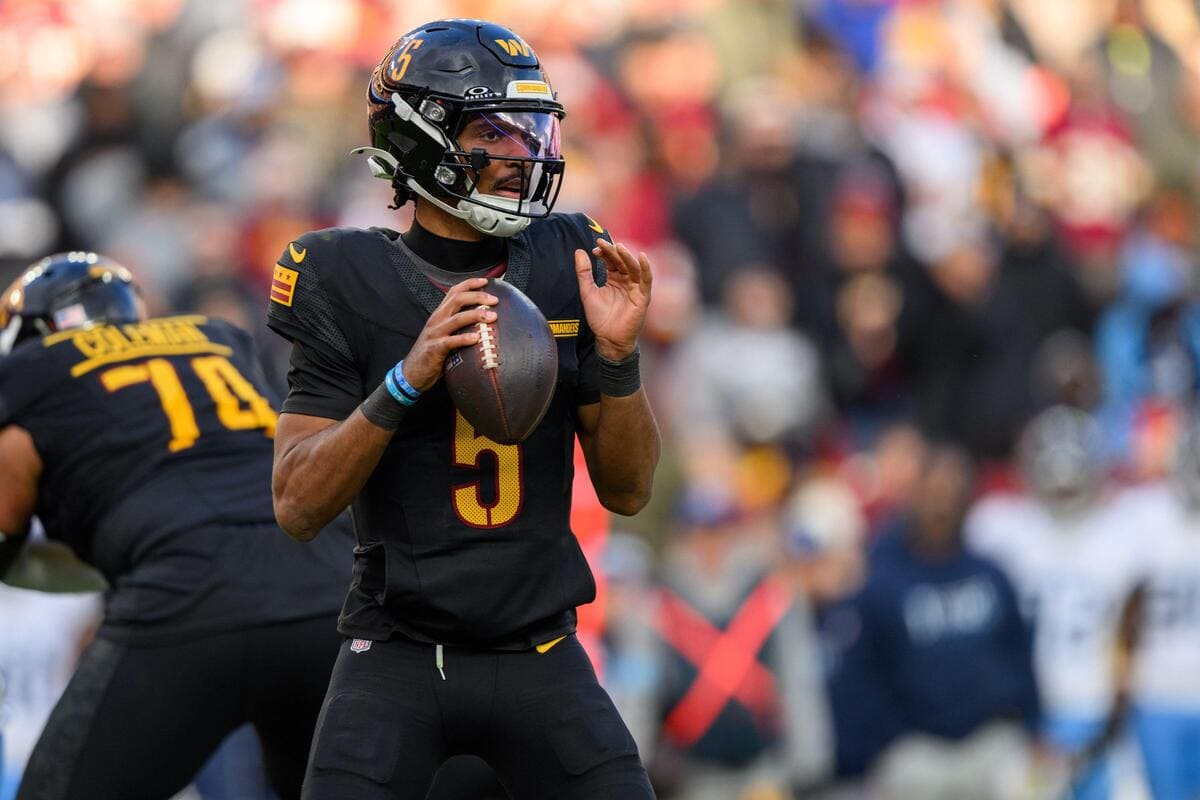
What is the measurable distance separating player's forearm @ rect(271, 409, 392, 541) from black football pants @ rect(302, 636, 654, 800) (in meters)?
0.31

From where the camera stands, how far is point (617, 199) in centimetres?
1139

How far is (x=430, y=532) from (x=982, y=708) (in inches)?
193

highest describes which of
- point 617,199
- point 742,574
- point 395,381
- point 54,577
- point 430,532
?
point 395,381

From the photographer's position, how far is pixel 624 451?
177 inches

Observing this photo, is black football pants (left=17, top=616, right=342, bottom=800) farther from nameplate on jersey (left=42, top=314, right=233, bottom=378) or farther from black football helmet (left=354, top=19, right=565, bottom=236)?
black football helmet (left=354, top=19, right=565, bottom=236)

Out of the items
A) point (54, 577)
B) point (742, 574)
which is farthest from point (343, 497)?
point (742, 574)

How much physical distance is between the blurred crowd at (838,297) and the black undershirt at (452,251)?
4.51 metres

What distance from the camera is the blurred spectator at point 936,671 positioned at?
873 centimetres

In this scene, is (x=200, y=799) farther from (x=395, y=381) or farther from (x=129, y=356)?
(x=395, y=381)

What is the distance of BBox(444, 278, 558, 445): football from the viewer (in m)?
4.12

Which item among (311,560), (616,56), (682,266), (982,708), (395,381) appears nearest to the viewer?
(395,381)

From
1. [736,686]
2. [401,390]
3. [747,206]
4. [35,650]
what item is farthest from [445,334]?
[747,206]

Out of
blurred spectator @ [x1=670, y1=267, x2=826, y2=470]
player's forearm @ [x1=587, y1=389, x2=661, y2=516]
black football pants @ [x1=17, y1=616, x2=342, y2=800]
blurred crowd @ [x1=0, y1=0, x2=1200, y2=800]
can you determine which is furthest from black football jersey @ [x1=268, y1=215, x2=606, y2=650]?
blurred spectator @ [x1=670, y1=267, x2=826, y2=470]

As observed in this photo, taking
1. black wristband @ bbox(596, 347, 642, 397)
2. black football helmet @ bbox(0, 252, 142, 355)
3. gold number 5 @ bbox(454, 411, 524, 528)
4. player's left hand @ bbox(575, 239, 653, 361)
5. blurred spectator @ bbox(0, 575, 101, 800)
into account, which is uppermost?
player's left hand @ bbox(575, 239, 653, 361)
